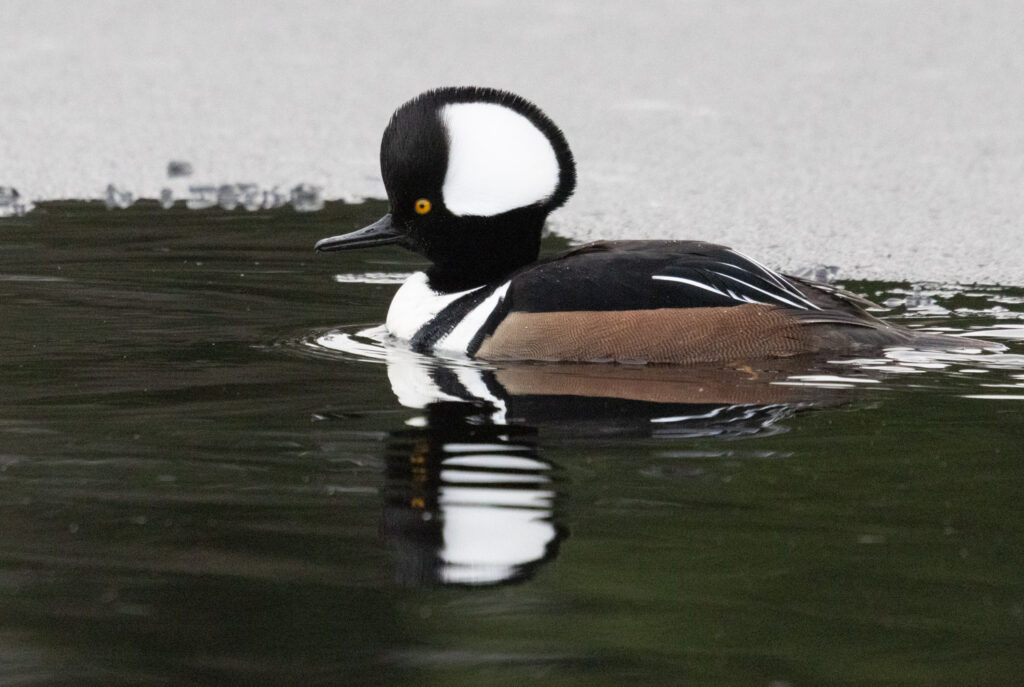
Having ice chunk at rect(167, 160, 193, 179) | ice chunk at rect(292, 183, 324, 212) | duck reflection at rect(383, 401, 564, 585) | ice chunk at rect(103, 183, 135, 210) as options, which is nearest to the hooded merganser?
duck reflection at rect(383, 401, 564, 585)

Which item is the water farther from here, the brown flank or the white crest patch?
the white crest patch

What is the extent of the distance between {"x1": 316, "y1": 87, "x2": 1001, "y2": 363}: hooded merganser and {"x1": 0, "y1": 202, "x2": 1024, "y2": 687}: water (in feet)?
0.53

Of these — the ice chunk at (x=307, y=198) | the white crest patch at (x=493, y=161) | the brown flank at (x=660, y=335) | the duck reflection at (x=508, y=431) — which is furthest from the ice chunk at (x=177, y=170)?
the brown flank at (x=660, y=335)

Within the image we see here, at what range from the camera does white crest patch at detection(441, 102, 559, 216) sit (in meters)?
6.16

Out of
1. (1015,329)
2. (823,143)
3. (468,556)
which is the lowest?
(468,556)

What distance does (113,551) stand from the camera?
11.5 feet

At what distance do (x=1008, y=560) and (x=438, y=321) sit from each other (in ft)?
10.5

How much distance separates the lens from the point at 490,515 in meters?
3.73

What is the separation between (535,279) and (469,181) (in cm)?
61

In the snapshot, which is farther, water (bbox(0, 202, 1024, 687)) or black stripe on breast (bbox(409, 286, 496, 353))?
black stripe on breast (bbox(409, 286, 496, 353))

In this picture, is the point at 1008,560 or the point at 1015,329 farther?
the point at 1015,329

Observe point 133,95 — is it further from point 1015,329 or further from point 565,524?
point 565,524

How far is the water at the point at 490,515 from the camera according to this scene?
2957 mm

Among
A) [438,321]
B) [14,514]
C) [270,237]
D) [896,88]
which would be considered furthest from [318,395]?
[896,88]
